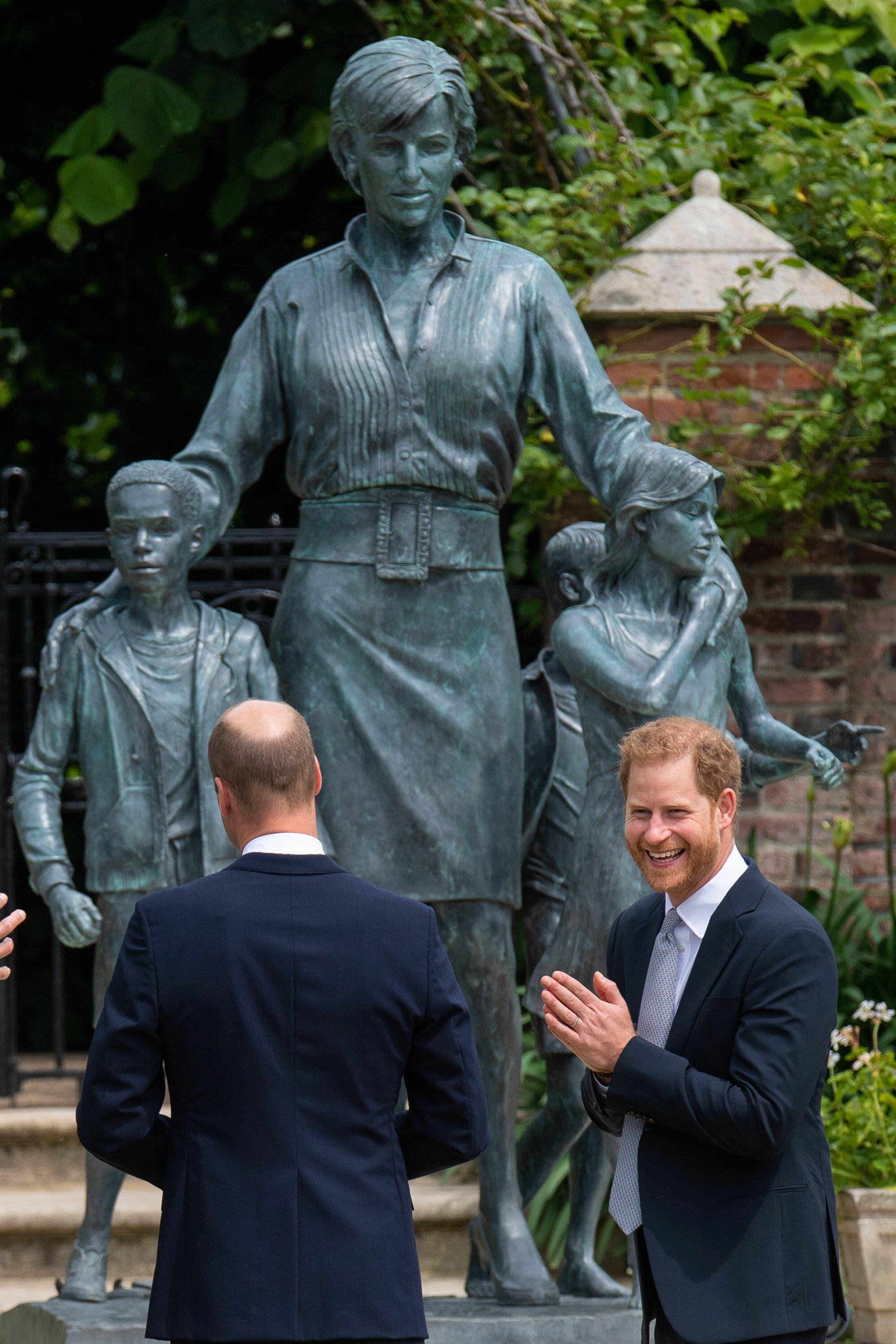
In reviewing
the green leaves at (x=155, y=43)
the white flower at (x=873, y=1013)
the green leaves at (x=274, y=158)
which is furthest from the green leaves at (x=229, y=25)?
the white flower at (x=873, y=1013)

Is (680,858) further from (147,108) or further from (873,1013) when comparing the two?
(147,108)

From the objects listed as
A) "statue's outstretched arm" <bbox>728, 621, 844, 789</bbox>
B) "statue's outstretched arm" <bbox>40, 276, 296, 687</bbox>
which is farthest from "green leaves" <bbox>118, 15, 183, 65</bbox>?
"statue's outstretched arm" <bbox>728, 621, 844, 789</bbox>

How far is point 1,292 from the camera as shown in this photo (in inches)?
294

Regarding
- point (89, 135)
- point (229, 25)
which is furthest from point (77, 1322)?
point (229, 25)

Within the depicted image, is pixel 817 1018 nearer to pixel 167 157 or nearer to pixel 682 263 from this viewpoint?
pixel 682 263

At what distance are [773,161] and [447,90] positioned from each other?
8.61 ft

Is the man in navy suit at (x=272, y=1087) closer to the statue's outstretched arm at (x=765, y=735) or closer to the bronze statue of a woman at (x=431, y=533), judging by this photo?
the bronze statue of a woman at (x=431, y=533)

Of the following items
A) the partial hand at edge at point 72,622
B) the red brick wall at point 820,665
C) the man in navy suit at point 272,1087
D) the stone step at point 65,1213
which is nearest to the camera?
the man in navy suit at point 272,1087

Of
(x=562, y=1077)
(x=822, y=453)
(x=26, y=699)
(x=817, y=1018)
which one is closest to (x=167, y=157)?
(x=26, y=699)

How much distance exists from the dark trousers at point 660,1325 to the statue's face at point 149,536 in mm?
1696

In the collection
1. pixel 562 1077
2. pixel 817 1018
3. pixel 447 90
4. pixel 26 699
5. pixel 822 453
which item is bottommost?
pixel 562 1077

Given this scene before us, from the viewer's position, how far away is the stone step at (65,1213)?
5.36m

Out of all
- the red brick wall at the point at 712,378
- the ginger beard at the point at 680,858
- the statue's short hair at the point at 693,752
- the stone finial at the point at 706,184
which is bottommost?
the ginger beard at the point at 680,858

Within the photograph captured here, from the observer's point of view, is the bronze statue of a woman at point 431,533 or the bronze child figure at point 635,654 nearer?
the bronze child figure at point 635,654
